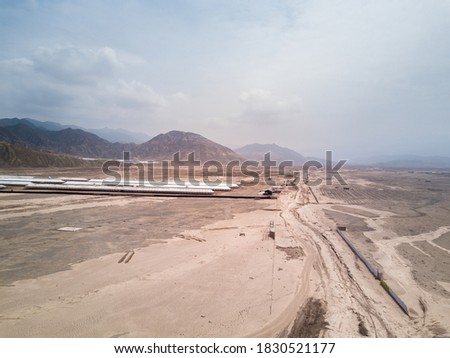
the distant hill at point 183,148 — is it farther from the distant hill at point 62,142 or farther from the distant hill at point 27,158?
the distant hill at point 27,158

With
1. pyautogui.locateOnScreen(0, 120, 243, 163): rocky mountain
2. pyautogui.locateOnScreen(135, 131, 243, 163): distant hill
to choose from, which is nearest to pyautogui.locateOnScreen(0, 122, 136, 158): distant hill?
pyautogui.locateOnScreen(0, 120, 243, 163): rocky mountain

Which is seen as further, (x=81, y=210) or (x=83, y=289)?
(x=81, y=210)

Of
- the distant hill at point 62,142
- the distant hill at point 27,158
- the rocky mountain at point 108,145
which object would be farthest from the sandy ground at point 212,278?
the distant hill at point 62,142

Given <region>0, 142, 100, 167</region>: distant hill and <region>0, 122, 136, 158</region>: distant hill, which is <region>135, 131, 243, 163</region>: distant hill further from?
<region>0, 142, 100, 167</region>: distant hill

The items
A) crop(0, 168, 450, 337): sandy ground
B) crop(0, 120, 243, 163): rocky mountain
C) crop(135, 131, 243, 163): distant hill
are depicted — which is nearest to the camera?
crop(0, 168, 450, 337): sandy ground

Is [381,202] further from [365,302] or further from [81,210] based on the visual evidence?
[81,210]

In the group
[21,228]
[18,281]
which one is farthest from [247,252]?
[21,228]

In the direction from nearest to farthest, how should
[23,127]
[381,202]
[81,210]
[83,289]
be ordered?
[83,289] → [81,210] → [381,202] → [23,127]
